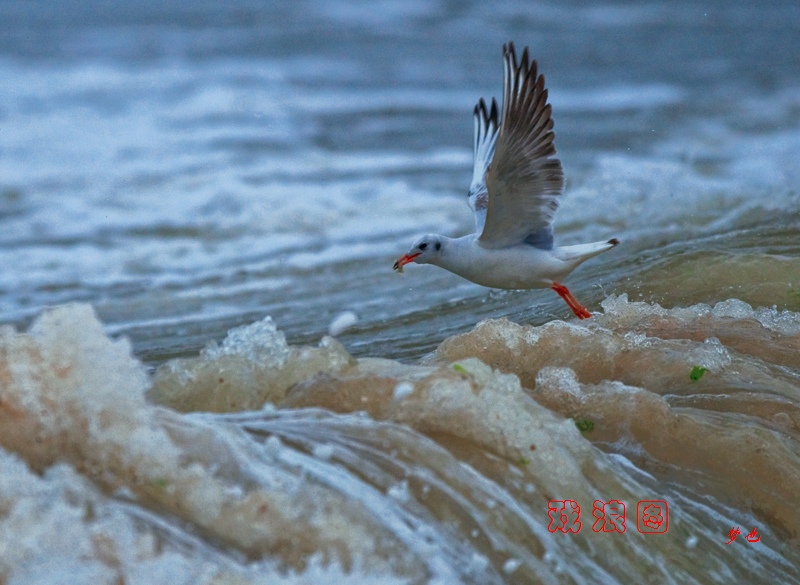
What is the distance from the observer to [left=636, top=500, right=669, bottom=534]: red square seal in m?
3.34

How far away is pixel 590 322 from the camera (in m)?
4.72

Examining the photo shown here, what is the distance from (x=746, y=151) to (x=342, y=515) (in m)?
9.66

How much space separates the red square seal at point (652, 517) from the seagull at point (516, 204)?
1.77m

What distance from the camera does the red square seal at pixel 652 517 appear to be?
3.34 m

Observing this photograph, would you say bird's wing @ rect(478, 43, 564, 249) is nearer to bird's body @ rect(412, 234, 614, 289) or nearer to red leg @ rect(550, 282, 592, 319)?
bird's body @ rect(412, 234, 614, 289)

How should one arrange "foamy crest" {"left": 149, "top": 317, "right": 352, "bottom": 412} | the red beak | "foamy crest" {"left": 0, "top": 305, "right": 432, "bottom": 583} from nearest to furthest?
"foamy crest" {"left": 0, "top": 305, "right": 432, "bottom": 583}, "foamy crest" {"left": 149, "top": 317, "right": 352, "bottom": 412}, the red beak

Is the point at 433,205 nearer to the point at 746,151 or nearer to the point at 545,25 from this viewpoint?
the point at 746,151

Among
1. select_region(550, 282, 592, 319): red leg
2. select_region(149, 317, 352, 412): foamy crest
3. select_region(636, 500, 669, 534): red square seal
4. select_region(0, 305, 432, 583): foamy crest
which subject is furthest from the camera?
select_region(550, 282, 592, 319): red leg
